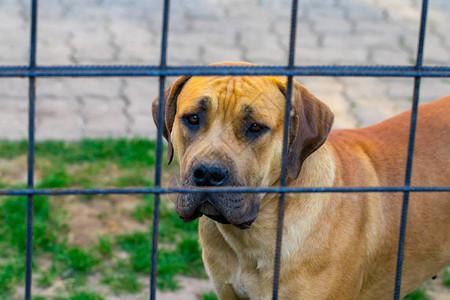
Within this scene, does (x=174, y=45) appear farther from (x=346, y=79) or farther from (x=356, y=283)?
(x=356, y=283)

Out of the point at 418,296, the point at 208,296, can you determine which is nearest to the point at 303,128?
the point at 208,296

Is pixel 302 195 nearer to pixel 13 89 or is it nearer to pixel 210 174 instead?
pixel 210 174

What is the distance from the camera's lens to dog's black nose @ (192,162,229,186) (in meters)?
2.68

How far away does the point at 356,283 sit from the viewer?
3.14 meters

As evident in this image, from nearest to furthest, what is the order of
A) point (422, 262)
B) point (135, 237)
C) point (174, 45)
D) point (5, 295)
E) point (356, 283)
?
1. point (356, 283)
2. point (422, 262)
3. point (5, 295)
4. point (135, 237)
5. point (174, 45)

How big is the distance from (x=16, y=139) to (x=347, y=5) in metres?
4.90

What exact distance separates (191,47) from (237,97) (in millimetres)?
4515

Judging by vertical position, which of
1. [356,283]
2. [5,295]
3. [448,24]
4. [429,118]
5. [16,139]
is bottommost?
[5,295]

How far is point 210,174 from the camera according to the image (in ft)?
8.80

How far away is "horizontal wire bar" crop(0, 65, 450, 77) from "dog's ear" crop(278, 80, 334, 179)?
2.78ft

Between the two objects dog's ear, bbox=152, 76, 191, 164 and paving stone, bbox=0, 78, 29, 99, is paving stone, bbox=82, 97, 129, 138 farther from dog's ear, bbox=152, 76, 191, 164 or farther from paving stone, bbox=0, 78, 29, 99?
dog's ear, bbox=152, 76, 191, 164

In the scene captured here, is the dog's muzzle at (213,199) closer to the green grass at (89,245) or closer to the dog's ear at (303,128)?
the dog's ear at (303,128)

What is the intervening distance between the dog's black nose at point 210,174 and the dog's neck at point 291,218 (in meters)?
0.43

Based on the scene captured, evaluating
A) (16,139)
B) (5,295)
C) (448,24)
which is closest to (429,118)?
(5,295)
